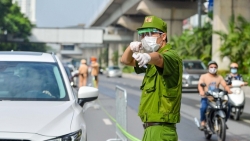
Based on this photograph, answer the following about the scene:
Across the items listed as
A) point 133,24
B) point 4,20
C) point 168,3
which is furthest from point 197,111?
point 4,20

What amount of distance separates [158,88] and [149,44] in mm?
398

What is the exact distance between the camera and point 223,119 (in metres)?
11.1

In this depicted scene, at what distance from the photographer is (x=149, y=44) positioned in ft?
16.4

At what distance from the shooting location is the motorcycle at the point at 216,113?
36.5 ft

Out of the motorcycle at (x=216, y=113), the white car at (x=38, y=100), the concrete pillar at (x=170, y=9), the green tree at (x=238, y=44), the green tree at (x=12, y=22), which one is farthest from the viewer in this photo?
the green tree at (x=12, y=22)

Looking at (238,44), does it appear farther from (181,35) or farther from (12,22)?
(12,22)

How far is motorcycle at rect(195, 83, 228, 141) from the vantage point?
11.1 meters

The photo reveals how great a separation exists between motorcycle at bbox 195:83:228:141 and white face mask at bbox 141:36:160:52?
6285mm

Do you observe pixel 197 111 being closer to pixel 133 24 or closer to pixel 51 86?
pixel 51 86

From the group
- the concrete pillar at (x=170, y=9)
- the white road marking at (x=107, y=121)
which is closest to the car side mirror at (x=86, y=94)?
the white road marking at (x=107, y=121)

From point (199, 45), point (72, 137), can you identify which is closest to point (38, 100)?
point (72, 137)

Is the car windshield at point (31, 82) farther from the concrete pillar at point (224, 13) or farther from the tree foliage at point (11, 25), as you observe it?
the tree foliage at point (11, 25)

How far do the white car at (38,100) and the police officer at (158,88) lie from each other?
89 centimetres

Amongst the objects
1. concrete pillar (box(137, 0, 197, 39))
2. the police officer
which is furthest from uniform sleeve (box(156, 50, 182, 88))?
concrete pillar (box(137, 0, 197, 39))
